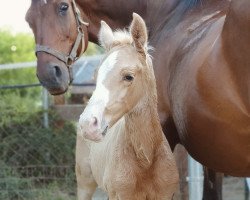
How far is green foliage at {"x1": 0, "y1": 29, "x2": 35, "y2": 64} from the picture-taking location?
10.1 metres

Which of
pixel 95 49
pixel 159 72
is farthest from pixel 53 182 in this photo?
pixel 95 49

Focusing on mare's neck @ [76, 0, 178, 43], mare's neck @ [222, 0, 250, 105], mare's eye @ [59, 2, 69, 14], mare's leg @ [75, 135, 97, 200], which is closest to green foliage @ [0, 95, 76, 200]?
mare's leg @ [75, 135, 97, 200]

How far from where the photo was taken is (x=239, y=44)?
2.86 metres

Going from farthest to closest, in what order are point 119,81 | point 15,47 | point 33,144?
point 15,47 → point 33,144 → point 119,81

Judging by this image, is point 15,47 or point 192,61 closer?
point 192,61

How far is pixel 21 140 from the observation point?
634 cm

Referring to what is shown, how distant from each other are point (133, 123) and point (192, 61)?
456 millimetres

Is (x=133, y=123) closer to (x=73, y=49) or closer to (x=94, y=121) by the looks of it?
(x=94, y=121)

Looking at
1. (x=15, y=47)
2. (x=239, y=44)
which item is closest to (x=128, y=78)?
(x=239, y=44)

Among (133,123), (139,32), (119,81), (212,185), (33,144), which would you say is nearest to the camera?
(119,81)

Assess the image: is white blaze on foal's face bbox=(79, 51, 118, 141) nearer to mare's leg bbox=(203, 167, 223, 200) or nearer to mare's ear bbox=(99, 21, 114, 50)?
mare's ear bbox=(99, 21, 114, 50)

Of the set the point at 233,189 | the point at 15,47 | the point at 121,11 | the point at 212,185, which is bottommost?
the point at 233,189

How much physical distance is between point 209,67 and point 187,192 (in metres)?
2.24

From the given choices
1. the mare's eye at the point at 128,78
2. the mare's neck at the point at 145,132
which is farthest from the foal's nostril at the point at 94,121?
the mare's neck at the point at 145,132
